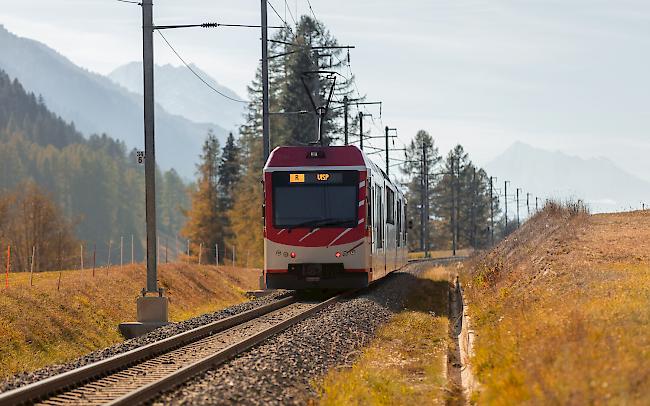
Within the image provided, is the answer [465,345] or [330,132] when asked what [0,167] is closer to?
[330,132]

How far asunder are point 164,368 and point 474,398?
421 cm

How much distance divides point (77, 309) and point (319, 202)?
612cm

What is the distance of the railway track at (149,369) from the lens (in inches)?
386

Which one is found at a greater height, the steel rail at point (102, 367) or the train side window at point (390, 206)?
the train side window at point (390, 206)

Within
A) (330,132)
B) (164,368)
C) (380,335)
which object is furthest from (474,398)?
(330,132)

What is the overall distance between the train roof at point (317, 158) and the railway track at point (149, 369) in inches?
221

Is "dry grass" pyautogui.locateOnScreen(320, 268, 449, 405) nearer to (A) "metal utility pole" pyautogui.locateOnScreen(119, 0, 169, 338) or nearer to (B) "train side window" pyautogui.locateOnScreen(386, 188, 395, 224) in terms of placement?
(A) "metal utility pole" pyautogui.locateOnScreen(119, 0, 169, 338)

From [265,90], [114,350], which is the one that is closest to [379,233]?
[265,90]

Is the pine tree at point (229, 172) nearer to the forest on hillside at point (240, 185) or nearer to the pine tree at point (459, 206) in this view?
the forest on hillside at point (240, 185)

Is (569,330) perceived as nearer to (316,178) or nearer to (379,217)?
(316,178)

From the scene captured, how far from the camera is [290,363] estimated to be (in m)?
12.1

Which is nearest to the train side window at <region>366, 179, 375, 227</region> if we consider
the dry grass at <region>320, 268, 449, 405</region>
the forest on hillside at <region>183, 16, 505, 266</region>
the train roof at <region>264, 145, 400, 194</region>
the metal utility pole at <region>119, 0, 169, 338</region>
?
the train roof at <region>264, 145, 400, 194</region>

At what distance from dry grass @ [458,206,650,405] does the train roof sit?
432 cm

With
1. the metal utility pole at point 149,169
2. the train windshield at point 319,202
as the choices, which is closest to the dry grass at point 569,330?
the train windshield at point 319,202
